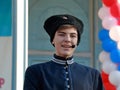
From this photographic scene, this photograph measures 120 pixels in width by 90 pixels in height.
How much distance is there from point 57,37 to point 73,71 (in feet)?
0.70

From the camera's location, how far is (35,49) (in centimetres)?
567

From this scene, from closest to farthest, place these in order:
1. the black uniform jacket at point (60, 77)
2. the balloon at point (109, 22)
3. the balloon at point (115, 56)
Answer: the black uniform jacket at point (60, 77) < the balloon at point (115, 56) < the balloon at point (109, 22)

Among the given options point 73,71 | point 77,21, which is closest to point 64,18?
point 77,21

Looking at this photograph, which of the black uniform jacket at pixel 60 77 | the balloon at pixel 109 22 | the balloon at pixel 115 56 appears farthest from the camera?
the balloon at pixel 109 22

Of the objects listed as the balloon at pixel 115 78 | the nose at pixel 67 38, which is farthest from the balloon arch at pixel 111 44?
the nose at pixel 67 38

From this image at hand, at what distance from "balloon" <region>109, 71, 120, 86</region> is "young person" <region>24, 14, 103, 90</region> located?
2.86 ft

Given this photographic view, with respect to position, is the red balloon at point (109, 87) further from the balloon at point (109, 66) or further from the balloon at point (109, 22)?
the balloon at point (109, 22)

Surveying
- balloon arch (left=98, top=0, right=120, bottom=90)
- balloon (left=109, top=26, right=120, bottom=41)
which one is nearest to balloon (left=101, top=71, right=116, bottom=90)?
balloon arch (left=98, top=0, right=120, bottom=90)

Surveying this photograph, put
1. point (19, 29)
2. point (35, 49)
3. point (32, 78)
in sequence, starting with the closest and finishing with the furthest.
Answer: point (32, 78) → point (19, 29) → point (35, 49)

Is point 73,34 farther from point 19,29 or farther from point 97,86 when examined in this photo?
point 19,29

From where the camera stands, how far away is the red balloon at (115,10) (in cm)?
329

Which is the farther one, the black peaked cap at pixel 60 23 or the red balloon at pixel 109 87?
the red balloon at pixel 109 87

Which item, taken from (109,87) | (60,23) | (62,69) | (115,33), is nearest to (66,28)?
(60,23)

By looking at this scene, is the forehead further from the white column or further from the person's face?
the white column
